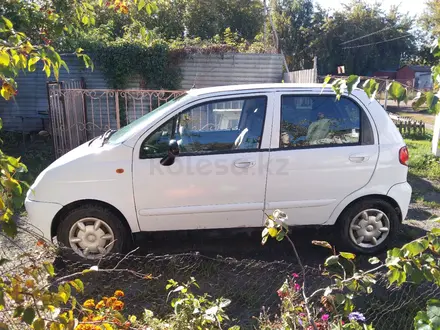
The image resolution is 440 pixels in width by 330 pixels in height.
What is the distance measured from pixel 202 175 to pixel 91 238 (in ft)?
4.08

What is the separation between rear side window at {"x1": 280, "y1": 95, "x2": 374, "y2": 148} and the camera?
13.5 ft

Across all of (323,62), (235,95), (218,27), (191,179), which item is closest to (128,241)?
(191,179)

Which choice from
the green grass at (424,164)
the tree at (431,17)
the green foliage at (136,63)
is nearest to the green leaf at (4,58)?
the green grass at (424,164)

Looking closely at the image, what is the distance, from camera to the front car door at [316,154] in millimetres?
4035

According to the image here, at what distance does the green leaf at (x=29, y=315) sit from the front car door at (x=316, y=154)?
2.84m

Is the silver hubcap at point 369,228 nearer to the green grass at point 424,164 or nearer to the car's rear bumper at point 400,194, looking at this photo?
the car's rear bumper at point 400,194

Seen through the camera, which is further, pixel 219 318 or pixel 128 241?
pixel 128 241

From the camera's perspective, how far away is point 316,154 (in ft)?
13.3

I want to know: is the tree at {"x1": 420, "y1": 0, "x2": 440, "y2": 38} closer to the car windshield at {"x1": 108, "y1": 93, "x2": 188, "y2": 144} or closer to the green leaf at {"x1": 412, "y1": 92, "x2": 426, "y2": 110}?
the car windshield at {"x1": 108, "y1": 93, "x2": 188, "y2": 144}

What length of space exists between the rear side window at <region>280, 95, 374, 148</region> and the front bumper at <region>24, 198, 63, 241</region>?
2429 mm

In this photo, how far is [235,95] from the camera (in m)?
4.10

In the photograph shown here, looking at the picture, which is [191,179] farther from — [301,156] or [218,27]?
[218,27]

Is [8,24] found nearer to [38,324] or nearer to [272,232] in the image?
Result: [38,324]

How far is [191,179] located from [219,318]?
1.83 m
